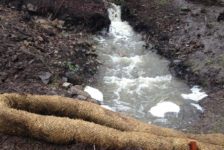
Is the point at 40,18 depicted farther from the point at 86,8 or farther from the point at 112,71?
the point at 112,71

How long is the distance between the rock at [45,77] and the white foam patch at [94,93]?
148cm

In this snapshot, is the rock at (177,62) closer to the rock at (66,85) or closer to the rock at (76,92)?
the rock at (76,92)

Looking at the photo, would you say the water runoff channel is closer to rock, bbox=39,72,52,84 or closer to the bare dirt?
the bare dirt

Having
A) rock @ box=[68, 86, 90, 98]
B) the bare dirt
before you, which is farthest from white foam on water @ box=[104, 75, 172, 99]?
rock @ box=[68, 86, 90, 98]

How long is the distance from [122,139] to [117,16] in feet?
43.3

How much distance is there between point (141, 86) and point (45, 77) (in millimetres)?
3943

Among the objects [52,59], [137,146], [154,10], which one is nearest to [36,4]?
[52,59]

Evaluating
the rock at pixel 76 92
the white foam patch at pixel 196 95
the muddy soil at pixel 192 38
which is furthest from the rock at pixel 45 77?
the white foam patch at pixel 196 95

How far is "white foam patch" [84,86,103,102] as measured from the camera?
13.5 m

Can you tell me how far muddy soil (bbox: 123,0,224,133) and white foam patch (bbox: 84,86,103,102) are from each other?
3.08 metres

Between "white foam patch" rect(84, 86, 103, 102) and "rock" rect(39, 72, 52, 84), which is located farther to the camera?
"white foam patch" rect(84, 86, 103, 102)

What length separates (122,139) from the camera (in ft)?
22.4

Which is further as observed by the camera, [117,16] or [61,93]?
[117,16]

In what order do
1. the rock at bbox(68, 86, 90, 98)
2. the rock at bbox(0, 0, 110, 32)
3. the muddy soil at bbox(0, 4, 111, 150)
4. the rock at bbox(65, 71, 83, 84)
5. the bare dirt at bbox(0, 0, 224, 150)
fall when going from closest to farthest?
1. the muddy soil at bbox(0, 4, 111, 150)
2. the rock at bbox(68, 86, 90, 98)
3. the bare dirt at bbox(0, 0, 224, 150)
4. the rock at bbox(65, 71, 83, 84)
5. the rock at bbox(0, 0, 110, 32)
